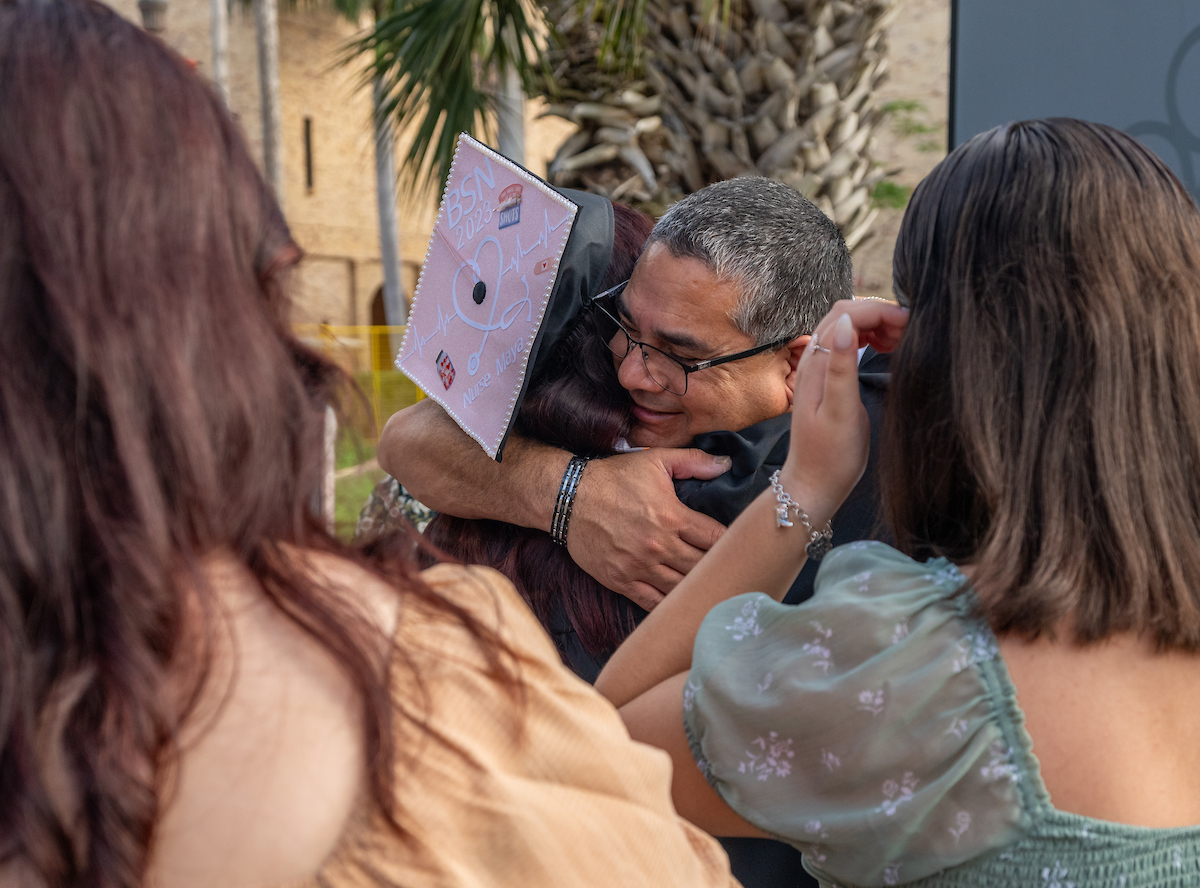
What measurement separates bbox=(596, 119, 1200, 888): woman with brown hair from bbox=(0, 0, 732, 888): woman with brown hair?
1.13ft

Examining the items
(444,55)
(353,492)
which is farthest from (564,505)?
(353,492)

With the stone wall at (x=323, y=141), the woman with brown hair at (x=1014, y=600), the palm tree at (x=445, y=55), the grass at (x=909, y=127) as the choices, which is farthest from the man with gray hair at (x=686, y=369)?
the stone wall at (x=323, y=141)

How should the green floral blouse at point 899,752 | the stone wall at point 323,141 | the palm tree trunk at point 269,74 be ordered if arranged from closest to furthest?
1. the green floral blouse at point 899,752
2. the palm tree trunk at point 269,74
3. the stone wall at point 323,141

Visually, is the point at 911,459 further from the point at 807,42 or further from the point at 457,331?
the point at 807,42

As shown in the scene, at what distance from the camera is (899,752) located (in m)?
1.04

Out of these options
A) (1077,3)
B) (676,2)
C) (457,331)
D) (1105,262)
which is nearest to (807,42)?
(676,2)

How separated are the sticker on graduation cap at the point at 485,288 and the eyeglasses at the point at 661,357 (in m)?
0.25

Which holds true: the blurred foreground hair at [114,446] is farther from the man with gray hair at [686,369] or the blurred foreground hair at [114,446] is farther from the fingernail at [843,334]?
the man with gray hair at [686,369]

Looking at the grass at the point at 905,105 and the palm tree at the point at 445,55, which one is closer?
the palm tree at the point at 445,55

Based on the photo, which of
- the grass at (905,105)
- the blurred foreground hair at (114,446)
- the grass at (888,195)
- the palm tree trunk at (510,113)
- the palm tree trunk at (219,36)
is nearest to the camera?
the blurred foreground hair at (114,446)

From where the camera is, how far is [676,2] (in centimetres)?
444

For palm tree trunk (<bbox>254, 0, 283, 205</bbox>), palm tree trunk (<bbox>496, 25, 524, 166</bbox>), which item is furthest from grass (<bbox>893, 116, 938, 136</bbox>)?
palm tree trunk (<bbox>254, 0, 283, 205</bbox>)

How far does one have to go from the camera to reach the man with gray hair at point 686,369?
1859 millimetres

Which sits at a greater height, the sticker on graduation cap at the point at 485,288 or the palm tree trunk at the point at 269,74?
the palm tree trunk at the point at 269,74
